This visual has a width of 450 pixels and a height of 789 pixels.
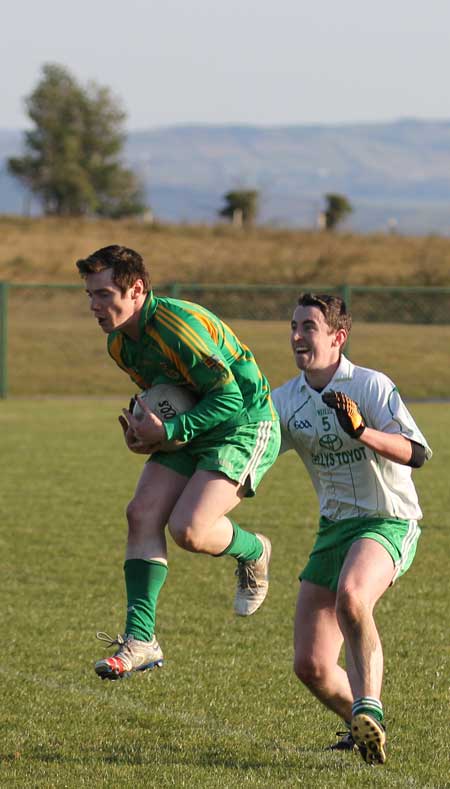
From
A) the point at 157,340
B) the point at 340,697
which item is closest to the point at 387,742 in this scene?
the point at 340,697

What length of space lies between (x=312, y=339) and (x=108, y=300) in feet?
2.94

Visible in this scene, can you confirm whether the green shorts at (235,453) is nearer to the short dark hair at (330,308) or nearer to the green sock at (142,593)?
the green sock at (142,593)

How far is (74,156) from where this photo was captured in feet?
235

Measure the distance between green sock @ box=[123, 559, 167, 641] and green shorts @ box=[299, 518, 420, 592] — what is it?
686mm

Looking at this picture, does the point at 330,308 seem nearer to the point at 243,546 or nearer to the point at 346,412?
the point at 346,412

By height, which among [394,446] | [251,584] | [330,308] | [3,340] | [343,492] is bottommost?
[3,340]

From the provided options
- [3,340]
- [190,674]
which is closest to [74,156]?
[3,340]

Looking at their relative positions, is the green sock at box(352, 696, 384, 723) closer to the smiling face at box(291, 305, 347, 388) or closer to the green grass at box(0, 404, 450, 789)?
the green grass at box(0, 404, 450, 789)

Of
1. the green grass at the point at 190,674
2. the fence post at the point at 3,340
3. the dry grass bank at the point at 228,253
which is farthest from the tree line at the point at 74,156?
the green grass at the point at 190,674

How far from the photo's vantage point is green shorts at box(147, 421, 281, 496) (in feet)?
19.5

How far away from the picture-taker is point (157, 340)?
570 centimetres

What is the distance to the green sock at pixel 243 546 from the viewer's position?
20.1 feet

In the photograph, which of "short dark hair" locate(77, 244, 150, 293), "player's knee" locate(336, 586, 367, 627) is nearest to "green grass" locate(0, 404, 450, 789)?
"player's knee" locate(336, 586, 367, 627)

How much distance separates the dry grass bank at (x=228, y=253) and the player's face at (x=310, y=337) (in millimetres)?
33537
